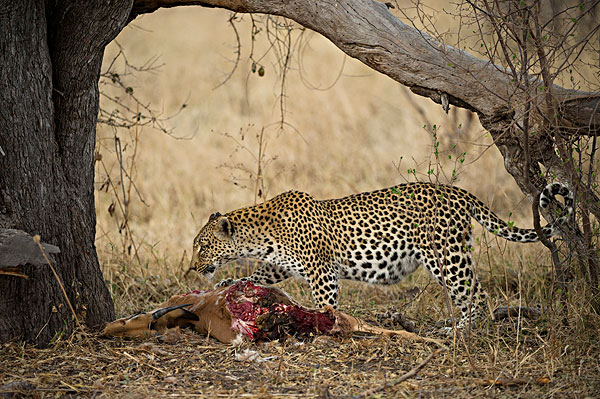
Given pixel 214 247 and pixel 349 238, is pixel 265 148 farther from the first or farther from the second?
pixel 349 238

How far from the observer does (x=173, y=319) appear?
18.4 feet

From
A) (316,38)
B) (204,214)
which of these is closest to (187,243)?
(204,214)

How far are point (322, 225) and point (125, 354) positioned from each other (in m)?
2.51

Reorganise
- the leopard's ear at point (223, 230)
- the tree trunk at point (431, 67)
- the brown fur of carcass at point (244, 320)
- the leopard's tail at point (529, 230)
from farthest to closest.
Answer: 1. the leopard's ear at point (223, 230)
2. the leopard's tail at point (529, 230)
3. the tree trunk at point (431, 67)
4. the brown fur of carcass at point (244, 320)

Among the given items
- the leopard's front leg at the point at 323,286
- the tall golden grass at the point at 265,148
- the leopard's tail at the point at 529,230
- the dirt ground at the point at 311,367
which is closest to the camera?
the dirt ground at the point at 311,367

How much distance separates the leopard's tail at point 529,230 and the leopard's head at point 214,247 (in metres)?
2.24

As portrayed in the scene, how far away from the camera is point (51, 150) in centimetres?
521

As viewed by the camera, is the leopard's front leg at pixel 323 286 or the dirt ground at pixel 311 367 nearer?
the dirt ground at pixel 311 367

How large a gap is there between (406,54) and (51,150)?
262 centimetres

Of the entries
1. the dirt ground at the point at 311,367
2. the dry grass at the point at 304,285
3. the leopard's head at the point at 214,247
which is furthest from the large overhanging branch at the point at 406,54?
the leopard's head at the point at 214,247

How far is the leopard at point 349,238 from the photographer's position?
6641 millimetres

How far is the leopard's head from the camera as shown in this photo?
7.03 metres

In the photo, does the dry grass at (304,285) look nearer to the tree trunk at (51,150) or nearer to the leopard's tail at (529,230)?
the leopard's tail at (529,230)

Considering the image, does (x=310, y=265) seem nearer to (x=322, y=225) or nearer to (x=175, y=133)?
(x=322, y=225)
